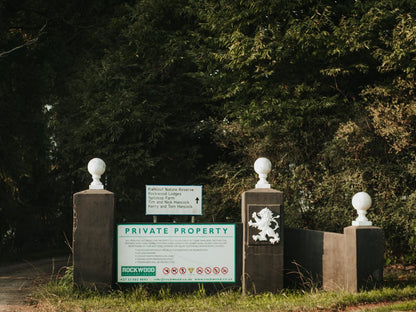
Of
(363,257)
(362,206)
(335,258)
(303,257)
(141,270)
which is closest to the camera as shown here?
(363,257)

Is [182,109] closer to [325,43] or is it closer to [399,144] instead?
[325,43]

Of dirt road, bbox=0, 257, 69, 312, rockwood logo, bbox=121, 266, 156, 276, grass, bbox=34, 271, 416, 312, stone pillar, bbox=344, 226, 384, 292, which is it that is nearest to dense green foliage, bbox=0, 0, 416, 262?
dirt road, bbox=0, 257, 69, 312

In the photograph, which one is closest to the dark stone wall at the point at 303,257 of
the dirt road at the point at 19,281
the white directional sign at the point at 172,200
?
the white directional sign at the point at 172,200

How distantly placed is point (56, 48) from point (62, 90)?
1734mm

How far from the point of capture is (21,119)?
16266 millimetres

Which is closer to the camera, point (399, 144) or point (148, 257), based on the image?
point (148, 257)

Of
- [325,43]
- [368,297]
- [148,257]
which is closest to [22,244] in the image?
[148,257]

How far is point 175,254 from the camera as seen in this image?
28.2 ft

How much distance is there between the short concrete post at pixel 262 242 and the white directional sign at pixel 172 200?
111cm

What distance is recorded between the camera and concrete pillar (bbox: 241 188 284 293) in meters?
8.47

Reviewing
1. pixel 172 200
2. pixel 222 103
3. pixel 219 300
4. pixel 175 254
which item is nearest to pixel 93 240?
pixel 175 254

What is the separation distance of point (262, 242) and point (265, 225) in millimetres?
287

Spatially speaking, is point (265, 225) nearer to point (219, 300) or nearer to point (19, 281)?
point (219, 300)

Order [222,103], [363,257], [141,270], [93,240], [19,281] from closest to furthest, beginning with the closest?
[363,257] → [93,240] → [141,270] → [19,281] → [222,103]
